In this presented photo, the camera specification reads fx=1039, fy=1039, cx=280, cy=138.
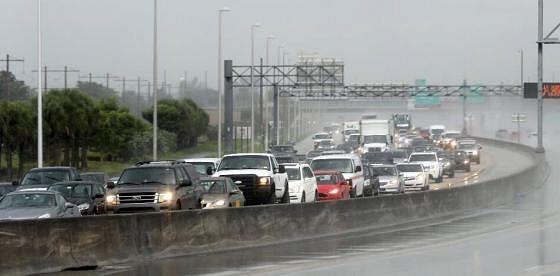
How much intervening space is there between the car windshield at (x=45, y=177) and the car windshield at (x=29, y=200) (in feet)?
28.9

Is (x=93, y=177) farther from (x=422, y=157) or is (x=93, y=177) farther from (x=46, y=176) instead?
(x=422, y=157)

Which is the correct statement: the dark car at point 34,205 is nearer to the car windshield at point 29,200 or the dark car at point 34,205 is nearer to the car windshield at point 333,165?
the car windshield at point 29,200

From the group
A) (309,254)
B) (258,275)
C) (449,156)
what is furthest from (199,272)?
(449,156)

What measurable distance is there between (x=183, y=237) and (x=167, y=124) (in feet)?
297

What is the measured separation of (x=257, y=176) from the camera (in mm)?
32844

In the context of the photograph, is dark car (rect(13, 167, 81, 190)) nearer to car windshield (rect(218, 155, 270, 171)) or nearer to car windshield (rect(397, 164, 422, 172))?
car windshield (rect(218, 155, 270, 171))

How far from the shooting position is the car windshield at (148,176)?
26750 millimetres

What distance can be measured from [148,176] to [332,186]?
13928 millimetres

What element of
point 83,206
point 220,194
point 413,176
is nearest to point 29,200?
point 83,206

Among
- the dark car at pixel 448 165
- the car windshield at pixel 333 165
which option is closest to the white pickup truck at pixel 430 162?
the dark car at pixel 448 165

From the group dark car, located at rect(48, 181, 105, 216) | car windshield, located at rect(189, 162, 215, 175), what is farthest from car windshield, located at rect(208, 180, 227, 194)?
car windshield, located at rect(189, 162, 215, 175)

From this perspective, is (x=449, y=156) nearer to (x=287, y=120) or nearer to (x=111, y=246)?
(x=111, y=246)

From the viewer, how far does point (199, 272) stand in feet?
60.0

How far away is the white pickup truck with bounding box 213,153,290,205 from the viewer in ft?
108
